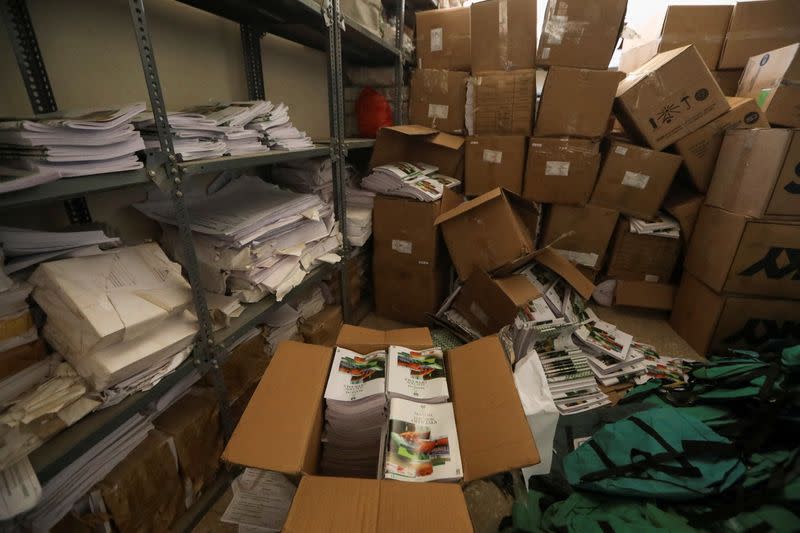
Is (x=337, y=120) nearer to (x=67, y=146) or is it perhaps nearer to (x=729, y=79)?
(x=67, y=146)

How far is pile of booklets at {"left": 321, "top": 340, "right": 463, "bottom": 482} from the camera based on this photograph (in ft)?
2.18

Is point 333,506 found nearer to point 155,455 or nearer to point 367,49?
point 155,455

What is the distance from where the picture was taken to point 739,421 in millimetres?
1082

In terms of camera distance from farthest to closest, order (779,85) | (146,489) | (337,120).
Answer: (779,85) → (337,120) → (146,489)

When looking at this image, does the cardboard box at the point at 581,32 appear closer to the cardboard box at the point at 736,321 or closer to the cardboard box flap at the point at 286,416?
the cardboard box at the point at 736,321

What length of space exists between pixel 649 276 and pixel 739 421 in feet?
4.45

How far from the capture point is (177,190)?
87 cm

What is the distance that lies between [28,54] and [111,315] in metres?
0.72

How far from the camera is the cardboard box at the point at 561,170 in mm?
1982

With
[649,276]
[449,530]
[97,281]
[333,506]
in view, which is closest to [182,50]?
[97,281]

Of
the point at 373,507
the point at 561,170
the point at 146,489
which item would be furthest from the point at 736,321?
the point at 146,489

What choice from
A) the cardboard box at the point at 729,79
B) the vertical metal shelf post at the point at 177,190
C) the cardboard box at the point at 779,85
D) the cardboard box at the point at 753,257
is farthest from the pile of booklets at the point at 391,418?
the cardboard box at the point at 729,79

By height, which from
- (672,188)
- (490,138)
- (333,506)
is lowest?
(333,506)

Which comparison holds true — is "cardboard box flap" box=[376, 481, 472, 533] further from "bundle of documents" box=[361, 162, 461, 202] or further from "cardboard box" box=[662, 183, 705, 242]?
"cardboard box" box=[662, 183, 705, 242]
